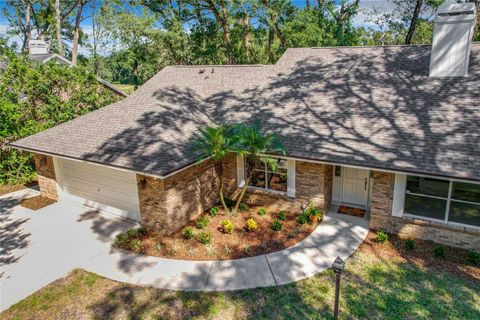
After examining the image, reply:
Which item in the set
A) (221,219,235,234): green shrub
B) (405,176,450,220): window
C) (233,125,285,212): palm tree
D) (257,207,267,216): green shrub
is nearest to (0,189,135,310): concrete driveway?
(221,219,235,234): green shrub

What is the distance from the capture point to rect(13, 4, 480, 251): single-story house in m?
9.06

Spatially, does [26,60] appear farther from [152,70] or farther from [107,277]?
[152,70]

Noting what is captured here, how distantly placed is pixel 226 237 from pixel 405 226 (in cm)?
527

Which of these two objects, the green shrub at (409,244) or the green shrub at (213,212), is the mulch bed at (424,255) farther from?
the green shrub at (213,212)

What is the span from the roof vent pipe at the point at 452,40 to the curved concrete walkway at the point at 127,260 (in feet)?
20.2

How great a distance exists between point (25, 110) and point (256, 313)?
47.9 feet

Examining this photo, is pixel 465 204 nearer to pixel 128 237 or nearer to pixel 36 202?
pixel 128 237

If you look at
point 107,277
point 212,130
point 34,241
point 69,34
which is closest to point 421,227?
point 212,130

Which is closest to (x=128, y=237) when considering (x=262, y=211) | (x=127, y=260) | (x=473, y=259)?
(x=127, y=260)

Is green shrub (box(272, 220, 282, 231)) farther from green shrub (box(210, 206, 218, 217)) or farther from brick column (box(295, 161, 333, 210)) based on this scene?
green shrub (box(210, 206, 218, 217))

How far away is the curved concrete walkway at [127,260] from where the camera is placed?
308 inches

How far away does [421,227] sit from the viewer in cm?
935

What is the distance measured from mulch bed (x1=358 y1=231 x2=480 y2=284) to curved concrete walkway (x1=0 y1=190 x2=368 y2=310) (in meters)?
0.50

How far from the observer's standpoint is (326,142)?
33.3ft
